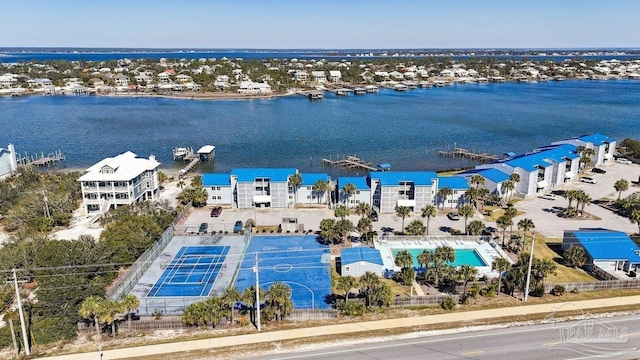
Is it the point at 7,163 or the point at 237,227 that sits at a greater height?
the point at 7,163

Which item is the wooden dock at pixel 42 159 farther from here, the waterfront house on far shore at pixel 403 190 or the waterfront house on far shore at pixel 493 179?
the waterfront house on far shore at pixel 493 179

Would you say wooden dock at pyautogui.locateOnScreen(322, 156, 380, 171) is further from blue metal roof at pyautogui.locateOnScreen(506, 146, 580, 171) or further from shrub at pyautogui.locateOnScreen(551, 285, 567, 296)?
shrub at pyautogui.locateOnScreen(551, 285, 567, 296)

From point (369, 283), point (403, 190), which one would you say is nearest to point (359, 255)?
point (369, 283)

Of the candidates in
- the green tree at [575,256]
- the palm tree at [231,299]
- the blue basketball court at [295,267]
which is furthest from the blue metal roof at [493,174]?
the palm tree at [231,299]

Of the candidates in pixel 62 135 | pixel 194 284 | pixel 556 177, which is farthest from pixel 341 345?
pixel 62 135

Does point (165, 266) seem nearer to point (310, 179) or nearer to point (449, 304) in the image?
point (310, 179)

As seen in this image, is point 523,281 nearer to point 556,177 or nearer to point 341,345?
point 341,345

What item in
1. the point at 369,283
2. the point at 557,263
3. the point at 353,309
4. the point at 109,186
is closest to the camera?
the point at 353,309

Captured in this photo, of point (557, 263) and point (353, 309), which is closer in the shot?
point (353, 309)
